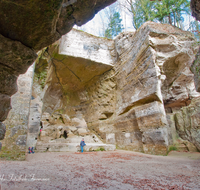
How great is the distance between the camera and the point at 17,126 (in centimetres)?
463

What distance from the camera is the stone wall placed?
14.2 feet

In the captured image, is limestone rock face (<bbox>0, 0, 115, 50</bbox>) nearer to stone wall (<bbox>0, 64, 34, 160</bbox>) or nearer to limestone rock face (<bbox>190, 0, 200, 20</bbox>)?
limestone rock face (<bbox>190, 0, 200, 20</bbox>)

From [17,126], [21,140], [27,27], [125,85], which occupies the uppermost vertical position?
[125,85]

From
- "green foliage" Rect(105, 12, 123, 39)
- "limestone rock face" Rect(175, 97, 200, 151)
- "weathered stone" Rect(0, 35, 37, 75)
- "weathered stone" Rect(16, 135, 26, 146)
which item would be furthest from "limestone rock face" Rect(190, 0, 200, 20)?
"green foliage" Rect(105, 12, 123, 39)

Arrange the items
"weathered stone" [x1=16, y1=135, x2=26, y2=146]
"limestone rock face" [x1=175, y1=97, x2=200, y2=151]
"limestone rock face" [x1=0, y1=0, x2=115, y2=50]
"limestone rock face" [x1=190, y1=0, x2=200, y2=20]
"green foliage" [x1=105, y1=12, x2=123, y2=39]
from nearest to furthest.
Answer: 1. "limestone rock face" [x1=0, y1=0, x2=115, y2=50]
2. "limestone rock face" [x1=190, y1=0, x2=200, y2=20]
3. "weathered stone" [x1=16, y1=135, x2=26, y2=146]
4. "limestone rock face" [x1=175, y1=97, x2=200, y2=151]
5. "green foliage" [x1=105, y1=12, x2=123, y2=39]

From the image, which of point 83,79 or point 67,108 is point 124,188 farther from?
point 67,108

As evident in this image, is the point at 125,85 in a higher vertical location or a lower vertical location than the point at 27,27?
higher

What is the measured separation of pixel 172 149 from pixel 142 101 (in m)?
3.90

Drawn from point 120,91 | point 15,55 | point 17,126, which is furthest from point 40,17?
point 120,91

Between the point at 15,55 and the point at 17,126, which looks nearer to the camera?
A: the point at 15,55

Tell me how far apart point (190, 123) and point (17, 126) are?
31.0 ft

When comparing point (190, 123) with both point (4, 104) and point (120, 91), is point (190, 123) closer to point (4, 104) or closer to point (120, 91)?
point (120, 91)

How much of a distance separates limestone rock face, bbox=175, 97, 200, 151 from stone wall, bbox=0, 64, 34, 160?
8.72m

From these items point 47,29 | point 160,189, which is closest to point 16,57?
point 47,29
